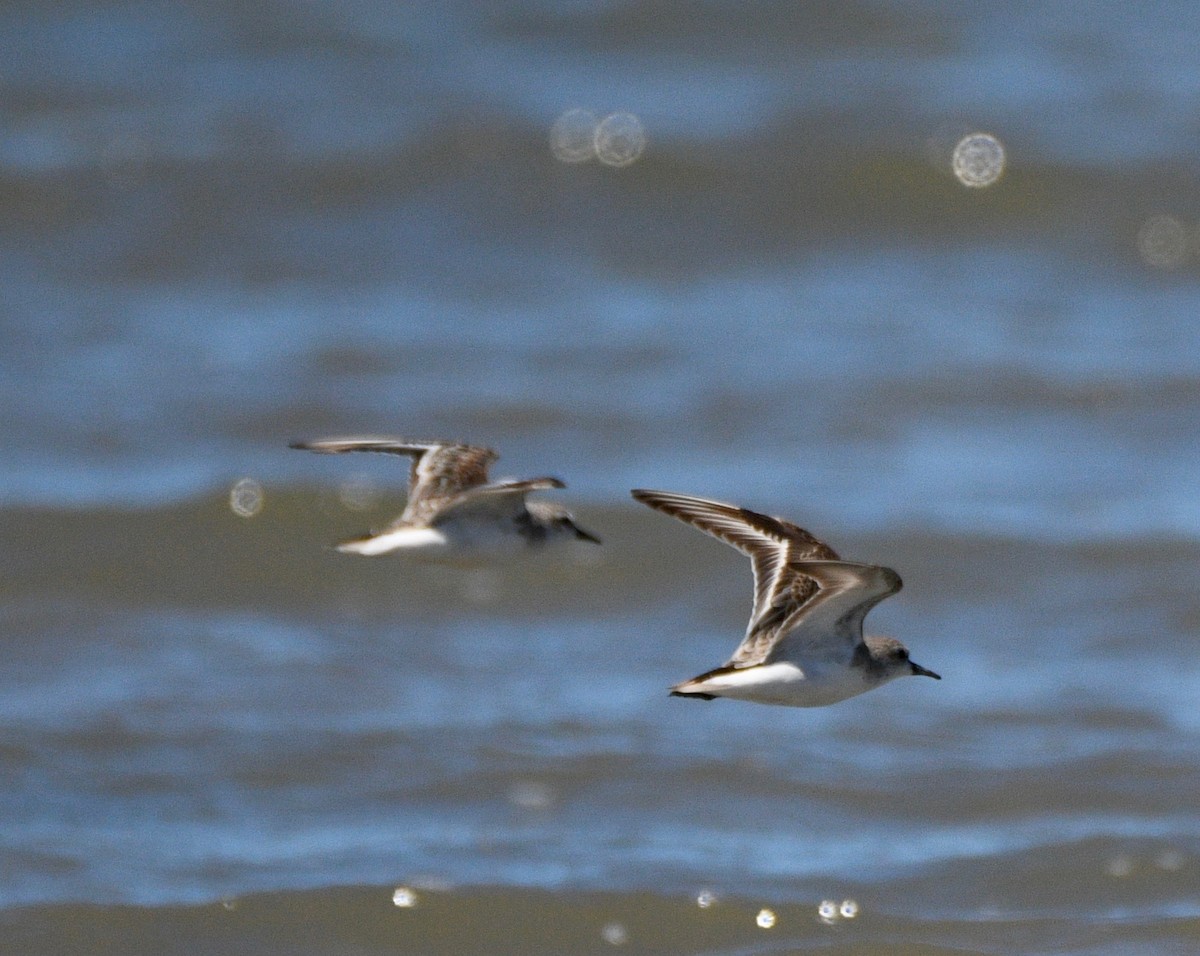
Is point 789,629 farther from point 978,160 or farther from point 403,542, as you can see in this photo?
point 978,160

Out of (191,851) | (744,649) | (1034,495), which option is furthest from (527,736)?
(1034,495)

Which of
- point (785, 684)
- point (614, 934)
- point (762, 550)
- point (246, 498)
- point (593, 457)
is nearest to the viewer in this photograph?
point (785, 684)

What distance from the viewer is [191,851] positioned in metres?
7.15

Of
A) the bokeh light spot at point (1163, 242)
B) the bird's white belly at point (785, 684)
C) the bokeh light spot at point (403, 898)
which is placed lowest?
the bokeh light spot at point (403, 898)

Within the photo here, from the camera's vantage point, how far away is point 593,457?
459 inches

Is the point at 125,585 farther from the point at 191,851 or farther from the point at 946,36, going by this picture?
the point at 946,36

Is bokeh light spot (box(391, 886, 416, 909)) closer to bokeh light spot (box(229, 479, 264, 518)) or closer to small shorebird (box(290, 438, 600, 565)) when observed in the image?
small shorebird (box(290, 438, 600, 565))

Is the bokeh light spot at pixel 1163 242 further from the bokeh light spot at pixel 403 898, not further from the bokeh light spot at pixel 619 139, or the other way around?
the bokeh light spot at pixel 403 898

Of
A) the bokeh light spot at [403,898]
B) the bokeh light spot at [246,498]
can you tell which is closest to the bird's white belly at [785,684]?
the bokeh light spot at [403,898]

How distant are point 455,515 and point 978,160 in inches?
411

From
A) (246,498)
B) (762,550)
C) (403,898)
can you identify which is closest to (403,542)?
(403,898)

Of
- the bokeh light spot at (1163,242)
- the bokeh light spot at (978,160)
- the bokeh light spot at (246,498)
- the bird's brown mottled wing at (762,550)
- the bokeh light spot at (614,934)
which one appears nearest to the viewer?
the bird's brown mottled wing at (762,550)

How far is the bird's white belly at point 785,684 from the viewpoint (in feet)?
18.4

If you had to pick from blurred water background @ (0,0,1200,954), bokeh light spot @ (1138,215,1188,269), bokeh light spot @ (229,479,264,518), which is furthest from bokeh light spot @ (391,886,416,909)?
bokeh light spot @ (1138,215,1188,269)
